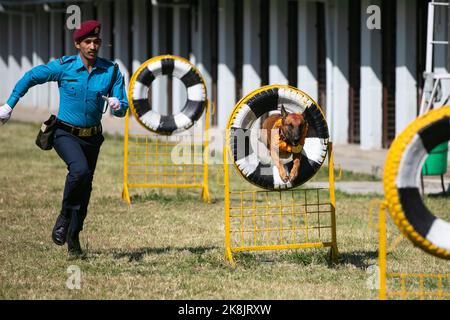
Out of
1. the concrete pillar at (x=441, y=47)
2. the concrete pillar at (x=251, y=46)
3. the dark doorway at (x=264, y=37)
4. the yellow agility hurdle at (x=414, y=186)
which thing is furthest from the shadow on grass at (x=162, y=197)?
the dark doorway at (x=264, y=37)

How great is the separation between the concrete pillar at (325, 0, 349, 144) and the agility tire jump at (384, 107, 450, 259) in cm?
1387

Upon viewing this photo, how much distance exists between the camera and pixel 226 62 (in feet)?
80.6

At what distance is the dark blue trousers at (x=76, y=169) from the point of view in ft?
27.4

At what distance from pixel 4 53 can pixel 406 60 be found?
24.3 metres

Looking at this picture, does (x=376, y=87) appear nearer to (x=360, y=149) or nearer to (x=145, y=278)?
(x=360, y=149)

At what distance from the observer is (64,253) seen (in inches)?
347

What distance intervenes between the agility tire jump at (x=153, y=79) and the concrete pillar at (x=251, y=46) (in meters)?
10.8

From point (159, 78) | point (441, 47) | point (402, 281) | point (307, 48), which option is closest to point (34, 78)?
point (402, 281)

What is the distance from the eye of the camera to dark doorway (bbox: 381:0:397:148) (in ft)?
61.2

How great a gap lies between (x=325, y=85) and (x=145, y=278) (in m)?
14.2

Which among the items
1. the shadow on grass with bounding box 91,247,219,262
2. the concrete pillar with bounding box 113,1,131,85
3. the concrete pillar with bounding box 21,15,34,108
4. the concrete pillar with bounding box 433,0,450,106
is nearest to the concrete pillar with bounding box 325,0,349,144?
the concrete pillar with bounding box 433,0,450,106

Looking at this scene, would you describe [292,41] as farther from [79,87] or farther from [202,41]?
[79,87]
